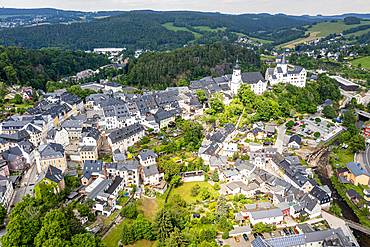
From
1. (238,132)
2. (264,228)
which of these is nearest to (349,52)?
(238,132)

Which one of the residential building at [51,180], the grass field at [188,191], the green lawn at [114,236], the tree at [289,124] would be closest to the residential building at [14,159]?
the residential building at [51,180]

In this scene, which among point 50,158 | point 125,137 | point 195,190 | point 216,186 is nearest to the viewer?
point 195,190

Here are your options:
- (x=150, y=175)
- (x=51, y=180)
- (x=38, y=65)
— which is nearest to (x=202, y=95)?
(x=150, y=175)

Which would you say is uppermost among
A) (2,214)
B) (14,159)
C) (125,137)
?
(14,159)

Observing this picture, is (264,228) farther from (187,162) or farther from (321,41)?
(321,41)

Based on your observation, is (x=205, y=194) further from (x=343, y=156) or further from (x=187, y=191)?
(x=343, y=156)

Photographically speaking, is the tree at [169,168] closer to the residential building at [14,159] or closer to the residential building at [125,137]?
the residential building at [125,137]
